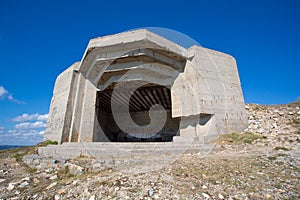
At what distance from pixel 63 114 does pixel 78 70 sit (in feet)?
9.27

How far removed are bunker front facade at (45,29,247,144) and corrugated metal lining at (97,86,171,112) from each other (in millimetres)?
169

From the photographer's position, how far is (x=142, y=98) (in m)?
14.2

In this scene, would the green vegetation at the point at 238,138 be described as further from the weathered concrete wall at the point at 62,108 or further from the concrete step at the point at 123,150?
the weathered concrete wall at the point at 62,108

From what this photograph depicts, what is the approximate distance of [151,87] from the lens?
11.9 meters

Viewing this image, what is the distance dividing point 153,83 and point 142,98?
3.71 meters

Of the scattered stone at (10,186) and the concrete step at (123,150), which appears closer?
the scattered stone at (10,186)

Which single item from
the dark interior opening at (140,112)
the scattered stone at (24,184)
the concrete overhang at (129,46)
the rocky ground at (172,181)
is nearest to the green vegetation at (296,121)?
the rocky ground at (172,181)

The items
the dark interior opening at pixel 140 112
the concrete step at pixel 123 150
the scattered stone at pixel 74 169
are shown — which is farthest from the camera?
the dark interior opening at pixel 140 112

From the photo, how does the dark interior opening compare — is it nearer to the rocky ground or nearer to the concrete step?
the concrete step

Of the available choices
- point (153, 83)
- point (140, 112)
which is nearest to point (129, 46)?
point (153, 83)

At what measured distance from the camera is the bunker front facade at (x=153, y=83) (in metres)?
9.14

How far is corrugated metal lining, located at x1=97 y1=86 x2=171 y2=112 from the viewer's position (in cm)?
1234

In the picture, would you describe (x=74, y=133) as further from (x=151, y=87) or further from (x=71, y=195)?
(x=71, y=195)

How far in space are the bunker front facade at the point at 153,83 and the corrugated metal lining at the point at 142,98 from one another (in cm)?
17
